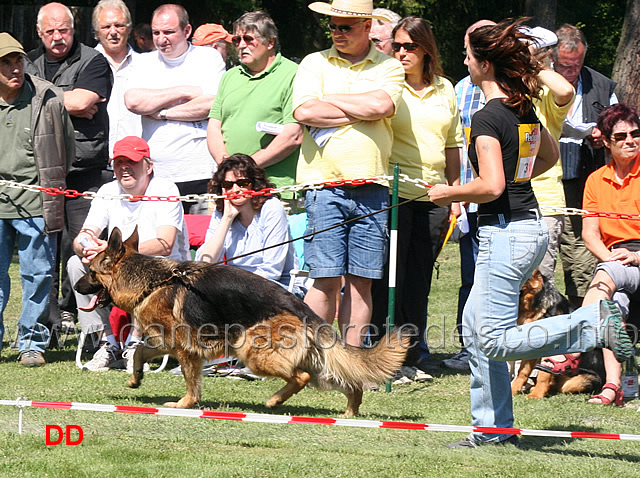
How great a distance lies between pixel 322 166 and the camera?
6457mm

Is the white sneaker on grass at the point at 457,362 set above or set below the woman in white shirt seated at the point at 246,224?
below

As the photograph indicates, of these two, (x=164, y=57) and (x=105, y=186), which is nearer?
(x=105, y=186)

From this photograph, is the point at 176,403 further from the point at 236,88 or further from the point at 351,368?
the point at 236,88

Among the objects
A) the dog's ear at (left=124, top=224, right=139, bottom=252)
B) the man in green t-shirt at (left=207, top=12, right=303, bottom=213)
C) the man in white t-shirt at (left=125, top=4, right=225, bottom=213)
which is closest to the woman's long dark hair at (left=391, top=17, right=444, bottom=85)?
the man in green t-shirt at (left=207, top=12, right=303, bottom=213)

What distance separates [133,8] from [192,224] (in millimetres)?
12477

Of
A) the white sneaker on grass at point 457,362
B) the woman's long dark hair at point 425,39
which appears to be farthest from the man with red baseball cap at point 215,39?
the white sneaker on grass at point 457,362

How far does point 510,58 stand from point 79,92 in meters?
4.32

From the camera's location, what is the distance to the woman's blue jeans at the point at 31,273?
727 cm

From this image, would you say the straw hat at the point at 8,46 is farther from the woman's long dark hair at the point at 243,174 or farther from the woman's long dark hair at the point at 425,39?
the woman's long dark hair at the point at 425,39

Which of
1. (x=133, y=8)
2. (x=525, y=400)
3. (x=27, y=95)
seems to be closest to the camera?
(x=525, y=400)

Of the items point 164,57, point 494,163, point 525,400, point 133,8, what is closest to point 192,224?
point 164,57

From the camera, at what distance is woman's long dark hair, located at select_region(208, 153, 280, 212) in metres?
6.97

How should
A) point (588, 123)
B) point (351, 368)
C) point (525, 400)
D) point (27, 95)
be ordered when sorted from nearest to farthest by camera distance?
point (351, 368), point (525, 400), point (27, 95), point (588, 123)

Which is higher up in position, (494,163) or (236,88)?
(236,88)
